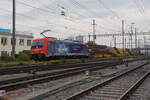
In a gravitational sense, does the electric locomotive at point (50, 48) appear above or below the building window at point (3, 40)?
below

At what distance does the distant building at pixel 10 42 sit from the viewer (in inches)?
1860

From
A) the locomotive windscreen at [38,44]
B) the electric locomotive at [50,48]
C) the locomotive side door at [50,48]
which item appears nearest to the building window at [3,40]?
the electric locomotive at [50,48]

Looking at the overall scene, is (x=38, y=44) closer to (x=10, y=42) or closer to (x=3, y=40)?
(x=3, y=40)

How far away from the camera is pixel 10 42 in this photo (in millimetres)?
49531

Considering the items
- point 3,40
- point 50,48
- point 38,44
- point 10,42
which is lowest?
point 50,48

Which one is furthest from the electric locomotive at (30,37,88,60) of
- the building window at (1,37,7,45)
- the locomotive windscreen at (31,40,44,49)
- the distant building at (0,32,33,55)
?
the building window at (1,37,7,45)

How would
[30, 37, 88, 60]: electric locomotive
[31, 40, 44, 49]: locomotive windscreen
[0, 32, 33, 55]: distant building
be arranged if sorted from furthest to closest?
[0, 32, 33, 55]: distant building, [31, 40, 44, 49]: locomotive windscreen, [30, 37, 88, 60]: electric locomotive

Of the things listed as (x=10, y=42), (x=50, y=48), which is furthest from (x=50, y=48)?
(x=10, y=42)

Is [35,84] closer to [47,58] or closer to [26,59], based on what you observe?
[47,58]

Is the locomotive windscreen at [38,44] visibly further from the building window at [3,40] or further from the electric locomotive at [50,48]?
the building window at [3,40]

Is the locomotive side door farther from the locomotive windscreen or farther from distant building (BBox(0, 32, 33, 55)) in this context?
distant building (BBox(0, 32, 33, 55))

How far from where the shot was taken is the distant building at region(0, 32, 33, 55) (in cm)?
Answer: 4725

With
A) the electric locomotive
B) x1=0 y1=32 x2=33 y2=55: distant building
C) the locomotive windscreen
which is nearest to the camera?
the electric locomotive

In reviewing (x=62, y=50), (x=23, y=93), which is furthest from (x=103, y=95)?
(x=62, y=50)
